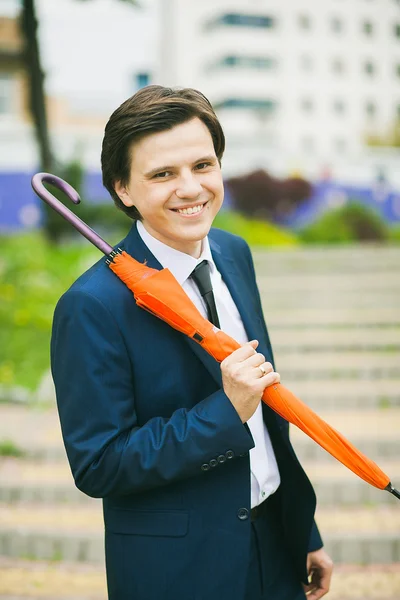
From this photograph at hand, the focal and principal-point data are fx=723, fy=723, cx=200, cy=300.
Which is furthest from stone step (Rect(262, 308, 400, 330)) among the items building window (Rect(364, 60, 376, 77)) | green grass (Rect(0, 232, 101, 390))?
building window (Rect(364, 60, 376, 77))

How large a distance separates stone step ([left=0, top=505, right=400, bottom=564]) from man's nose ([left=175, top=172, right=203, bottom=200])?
2.92 m

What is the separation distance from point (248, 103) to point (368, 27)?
511 inches

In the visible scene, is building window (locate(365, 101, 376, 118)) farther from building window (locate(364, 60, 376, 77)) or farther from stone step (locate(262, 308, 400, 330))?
stone step (locate(262, 308, 400, 330))

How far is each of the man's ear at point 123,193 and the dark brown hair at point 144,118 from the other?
1cm

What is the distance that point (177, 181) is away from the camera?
148cm

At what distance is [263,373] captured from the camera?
141 cm

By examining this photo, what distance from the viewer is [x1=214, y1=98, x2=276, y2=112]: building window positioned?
1638 inches

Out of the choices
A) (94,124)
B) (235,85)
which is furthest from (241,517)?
Result: (235,85)

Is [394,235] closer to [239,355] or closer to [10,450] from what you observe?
[10,450]

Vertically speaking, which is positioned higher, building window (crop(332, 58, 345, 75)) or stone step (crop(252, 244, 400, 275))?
building window (crop(332, 58, 345, 75))

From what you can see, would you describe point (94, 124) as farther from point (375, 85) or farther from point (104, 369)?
point (104, 369)

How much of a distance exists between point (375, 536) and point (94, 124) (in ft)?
63.7

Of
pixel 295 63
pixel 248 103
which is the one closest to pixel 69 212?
pixel 295 63

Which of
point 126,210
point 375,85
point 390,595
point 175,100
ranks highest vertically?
point 375,85
